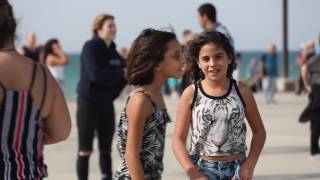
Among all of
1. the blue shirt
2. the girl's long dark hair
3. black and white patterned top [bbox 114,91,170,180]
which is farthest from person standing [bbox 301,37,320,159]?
the blue shirt

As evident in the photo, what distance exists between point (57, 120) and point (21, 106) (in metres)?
0.19

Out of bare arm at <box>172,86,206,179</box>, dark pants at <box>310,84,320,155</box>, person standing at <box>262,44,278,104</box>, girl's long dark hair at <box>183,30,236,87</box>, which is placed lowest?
person standing at <box>262,44,278,104</box>

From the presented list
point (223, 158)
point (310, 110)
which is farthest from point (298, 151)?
point (223, 158)

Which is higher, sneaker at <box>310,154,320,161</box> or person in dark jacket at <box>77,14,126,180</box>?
person in dark jacket at <box>77,14,126,180</box>

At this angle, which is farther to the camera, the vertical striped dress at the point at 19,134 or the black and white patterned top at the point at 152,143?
the black and white patterned top at the point at 152,143

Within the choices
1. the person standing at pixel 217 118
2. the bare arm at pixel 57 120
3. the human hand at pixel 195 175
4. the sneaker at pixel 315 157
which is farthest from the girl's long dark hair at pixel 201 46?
the sneaker at pixel 315 157

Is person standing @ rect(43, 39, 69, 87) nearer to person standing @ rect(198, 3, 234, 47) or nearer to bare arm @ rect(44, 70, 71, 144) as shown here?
person standing @ rect(198, 3, 234, 47)

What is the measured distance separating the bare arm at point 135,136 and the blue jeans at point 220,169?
533 millimetres

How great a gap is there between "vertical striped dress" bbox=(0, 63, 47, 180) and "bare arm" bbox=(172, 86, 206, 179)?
0.92m

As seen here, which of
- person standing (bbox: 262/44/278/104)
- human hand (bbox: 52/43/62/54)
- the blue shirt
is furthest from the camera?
the blue shirt

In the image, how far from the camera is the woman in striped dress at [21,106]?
3203 mm

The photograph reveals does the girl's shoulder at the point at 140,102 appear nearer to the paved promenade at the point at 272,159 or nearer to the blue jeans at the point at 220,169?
the blue jeans at the point at 220,169

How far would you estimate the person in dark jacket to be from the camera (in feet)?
21.9

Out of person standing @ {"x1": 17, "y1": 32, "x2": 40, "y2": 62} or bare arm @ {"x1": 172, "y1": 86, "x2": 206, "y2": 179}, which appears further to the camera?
person standing @ {"x1": 17, "y1": 32, "x2": 40, "y2": 62}
